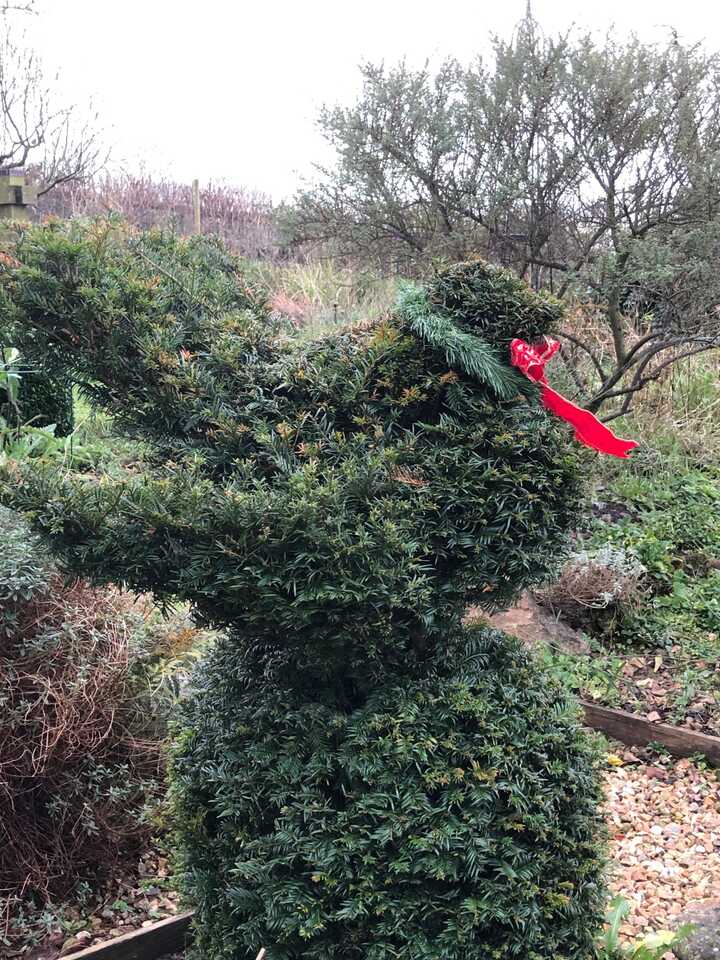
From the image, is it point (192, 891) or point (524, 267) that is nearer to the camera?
point (192, 891)

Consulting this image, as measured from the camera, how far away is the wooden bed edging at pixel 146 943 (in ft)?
9.01

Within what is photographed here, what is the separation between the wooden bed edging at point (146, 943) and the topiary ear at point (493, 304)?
2007 millimetres

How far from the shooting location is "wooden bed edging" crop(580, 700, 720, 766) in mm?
4148

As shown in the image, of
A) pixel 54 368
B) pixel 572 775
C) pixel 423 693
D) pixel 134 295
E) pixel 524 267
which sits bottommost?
pixel 572 775

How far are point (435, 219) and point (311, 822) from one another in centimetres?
586

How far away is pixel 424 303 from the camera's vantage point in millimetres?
2119

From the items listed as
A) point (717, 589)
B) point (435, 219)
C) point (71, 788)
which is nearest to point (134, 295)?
point (71, 788)

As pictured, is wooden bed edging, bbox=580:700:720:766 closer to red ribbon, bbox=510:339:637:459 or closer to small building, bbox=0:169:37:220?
red ribbon, bbox=510:339:637:459

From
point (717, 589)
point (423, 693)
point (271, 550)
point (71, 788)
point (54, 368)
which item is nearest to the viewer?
point (271, 550)

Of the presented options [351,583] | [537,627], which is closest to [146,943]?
[351,583]

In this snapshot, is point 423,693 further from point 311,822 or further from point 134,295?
point 134,295

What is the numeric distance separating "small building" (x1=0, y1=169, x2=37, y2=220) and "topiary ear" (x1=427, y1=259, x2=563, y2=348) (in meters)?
6.90

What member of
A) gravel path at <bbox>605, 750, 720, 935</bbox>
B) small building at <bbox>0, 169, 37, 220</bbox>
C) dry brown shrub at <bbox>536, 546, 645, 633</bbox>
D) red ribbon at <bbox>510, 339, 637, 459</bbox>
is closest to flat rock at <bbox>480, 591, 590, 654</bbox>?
dry brown shrub at <bbox>536, 546, 645, 633</bbox>

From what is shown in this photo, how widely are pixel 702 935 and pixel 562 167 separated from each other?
5.43 m
